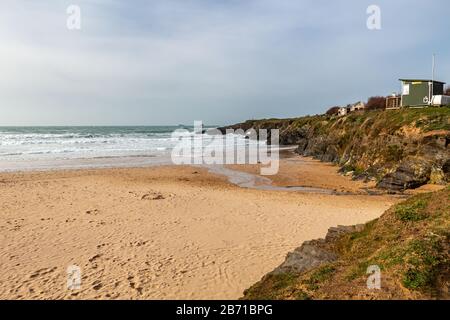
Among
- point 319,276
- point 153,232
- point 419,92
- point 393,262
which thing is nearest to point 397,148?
point 419,92

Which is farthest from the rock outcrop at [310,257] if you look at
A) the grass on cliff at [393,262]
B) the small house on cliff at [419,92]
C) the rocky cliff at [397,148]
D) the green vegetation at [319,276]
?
the small house on cliff at [419,92]

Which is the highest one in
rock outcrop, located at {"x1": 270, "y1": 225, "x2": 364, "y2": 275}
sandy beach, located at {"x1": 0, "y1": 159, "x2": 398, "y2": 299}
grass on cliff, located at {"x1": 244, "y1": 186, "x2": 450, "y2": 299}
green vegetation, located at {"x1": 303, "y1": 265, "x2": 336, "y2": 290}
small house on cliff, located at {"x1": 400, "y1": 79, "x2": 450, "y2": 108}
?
small house on cliff, located at {"x1": 400, "y1": 79, "x2": 450, "y2": 108}

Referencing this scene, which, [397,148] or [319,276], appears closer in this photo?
[319,276]

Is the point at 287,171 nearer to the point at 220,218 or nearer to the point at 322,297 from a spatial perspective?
the point at 220,218

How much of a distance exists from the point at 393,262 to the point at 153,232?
7.98 metres

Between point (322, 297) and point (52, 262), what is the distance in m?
7.25

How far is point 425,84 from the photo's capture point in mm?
28172

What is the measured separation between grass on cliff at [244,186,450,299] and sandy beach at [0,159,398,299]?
264 centimetres

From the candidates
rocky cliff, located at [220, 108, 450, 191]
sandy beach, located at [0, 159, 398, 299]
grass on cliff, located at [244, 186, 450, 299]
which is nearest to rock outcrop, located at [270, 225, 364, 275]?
grass on cliff, located at [244, 186, 450, 299]

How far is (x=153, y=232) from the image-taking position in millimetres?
10641

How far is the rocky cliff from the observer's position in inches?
689

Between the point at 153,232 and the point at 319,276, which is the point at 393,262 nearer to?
the point at 319,276

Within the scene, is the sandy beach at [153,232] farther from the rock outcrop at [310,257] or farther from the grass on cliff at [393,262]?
the grass on cliff at [393,262]

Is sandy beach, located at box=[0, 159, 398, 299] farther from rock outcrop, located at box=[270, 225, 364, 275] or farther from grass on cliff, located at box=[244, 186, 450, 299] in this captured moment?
grass on cliff, located at box=[244, 186, 450, 299]
